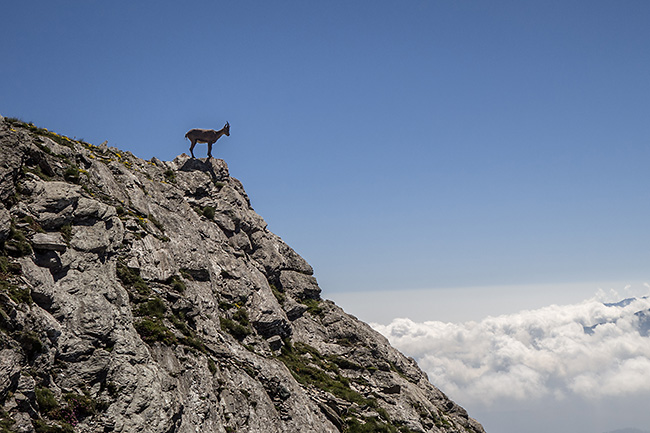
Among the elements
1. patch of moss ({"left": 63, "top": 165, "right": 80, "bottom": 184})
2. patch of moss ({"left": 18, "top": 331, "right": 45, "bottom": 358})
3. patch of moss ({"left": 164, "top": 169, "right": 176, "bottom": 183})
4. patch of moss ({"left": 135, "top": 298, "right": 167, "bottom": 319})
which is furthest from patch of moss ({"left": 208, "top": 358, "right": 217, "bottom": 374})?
patch of moss ({"left": 164, "top": 169, "right": 176, "bottom": 183})

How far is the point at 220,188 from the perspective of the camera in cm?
5819

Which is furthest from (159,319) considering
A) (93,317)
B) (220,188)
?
(220,188)

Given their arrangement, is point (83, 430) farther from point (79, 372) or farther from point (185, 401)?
point (185, 401)

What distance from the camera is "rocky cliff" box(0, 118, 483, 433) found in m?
22.1

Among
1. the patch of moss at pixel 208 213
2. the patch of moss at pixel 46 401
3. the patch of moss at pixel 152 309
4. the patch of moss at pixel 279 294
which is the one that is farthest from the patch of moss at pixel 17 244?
the patch of moss at pixel 279 294

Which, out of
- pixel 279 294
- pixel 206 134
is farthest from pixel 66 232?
pixel 206 134

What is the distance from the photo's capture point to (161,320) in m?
30.0

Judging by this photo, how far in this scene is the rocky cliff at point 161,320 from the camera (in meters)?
22.1

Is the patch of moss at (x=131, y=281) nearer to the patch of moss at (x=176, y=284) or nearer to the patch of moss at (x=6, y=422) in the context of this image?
the patch of moss at (x=176, y=284)

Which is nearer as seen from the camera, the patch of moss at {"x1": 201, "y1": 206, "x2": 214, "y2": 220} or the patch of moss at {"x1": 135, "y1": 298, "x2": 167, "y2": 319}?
the patch of moss at {"x1": 135, "y1": 298, "x2": 167, "y2": 319}

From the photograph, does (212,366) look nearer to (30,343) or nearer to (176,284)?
(176,284)

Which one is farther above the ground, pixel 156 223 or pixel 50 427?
pixel 156 223

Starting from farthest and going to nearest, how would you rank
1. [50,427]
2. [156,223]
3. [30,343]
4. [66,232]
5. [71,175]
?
1. [156,223]
2. [71,175]
3. [66,232]
4. [30,343]
5. [50,427]

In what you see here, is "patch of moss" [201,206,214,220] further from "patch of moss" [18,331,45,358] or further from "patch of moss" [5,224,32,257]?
"patch of moss" [18,331,45,358]
